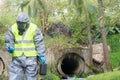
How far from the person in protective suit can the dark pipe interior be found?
29.7 feet

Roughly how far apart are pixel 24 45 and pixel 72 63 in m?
10.8

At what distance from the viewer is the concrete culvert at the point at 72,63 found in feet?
57.5

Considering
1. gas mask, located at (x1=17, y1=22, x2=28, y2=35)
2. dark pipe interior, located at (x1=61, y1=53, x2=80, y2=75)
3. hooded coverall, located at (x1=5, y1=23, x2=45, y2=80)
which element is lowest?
dark pipe interior, located at (x1=61, y1=53, x2=80, y2=75)

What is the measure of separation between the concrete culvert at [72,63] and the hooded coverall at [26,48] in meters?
8.12

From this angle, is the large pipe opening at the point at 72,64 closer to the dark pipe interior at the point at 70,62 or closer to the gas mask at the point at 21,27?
the dark pipe interior at the point at 70,62

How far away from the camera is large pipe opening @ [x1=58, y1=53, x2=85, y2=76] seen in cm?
1767

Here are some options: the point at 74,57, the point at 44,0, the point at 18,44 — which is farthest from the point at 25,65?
the point at 74,57

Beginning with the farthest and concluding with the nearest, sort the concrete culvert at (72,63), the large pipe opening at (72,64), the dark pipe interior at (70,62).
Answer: the dark pipe interior at (70,62)
the large pipe opening at (72,64)
the concrete culvert at (72,63)

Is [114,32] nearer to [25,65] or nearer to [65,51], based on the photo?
[65,51]

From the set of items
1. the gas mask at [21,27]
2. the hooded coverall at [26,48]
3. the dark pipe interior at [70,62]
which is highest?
the gas mask at [21,27]

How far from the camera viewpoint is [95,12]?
57.1 feet

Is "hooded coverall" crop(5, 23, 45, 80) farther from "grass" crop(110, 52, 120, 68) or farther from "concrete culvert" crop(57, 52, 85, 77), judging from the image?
"grass" crop(110, 52, 120, 68)

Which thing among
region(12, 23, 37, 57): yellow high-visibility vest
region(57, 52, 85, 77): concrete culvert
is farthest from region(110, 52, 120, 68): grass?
region(12, 23, 37, 57): yellow high-visibility vest

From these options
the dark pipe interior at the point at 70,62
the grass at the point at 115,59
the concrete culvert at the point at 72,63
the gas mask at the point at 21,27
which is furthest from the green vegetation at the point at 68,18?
the gas mask at the point at 21,27
